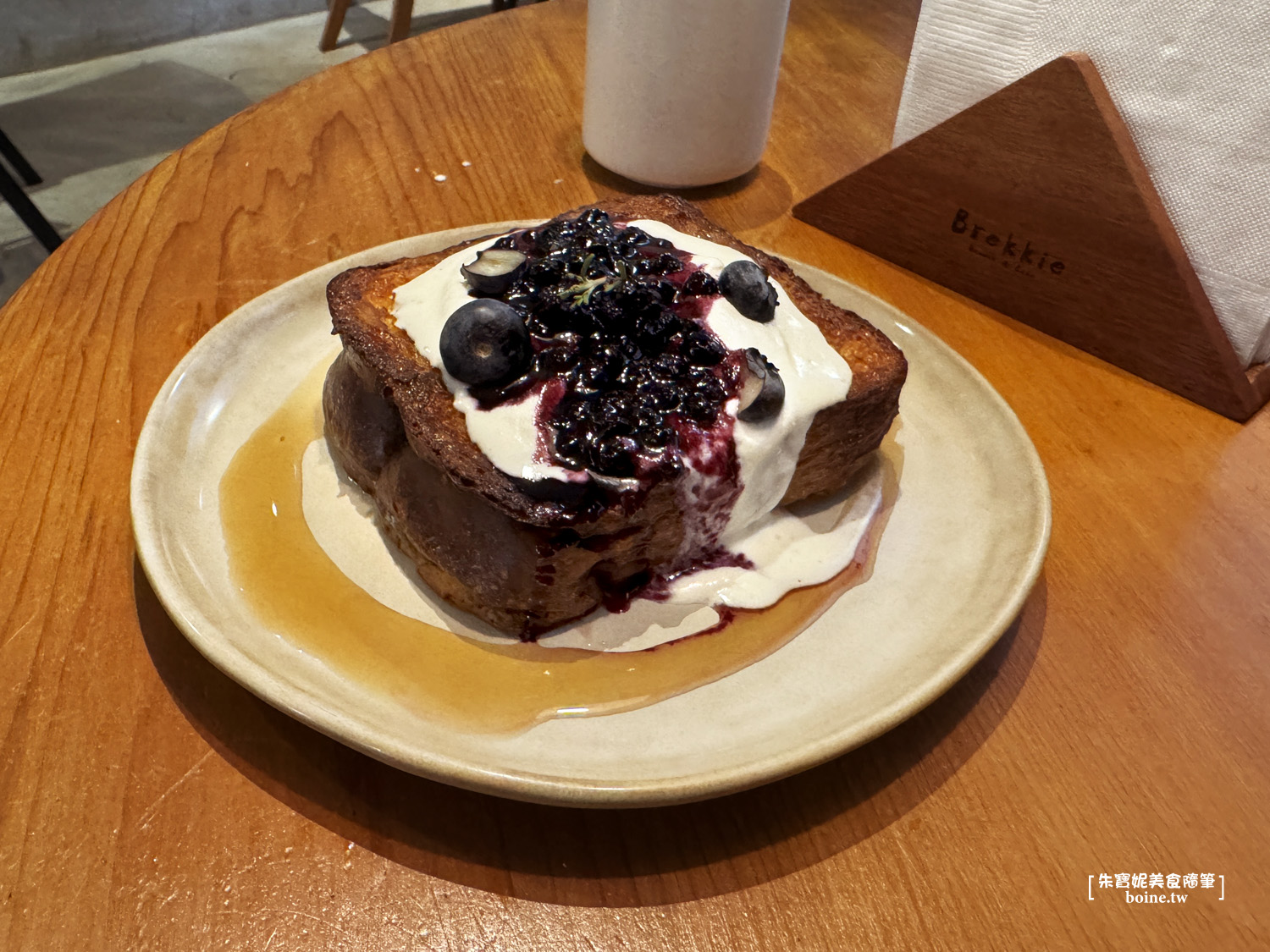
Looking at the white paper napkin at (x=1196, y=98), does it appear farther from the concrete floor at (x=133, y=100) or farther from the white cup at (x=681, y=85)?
the concrete floor at (x=133, y=100)

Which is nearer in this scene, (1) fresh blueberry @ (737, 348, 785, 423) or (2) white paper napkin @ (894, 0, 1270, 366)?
(1) fresh blueberry @ (737, 348, 785, 423)

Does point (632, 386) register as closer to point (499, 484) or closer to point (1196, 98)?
point (499, 484)

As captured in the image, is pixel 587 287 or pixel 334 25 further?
pixel 334 25

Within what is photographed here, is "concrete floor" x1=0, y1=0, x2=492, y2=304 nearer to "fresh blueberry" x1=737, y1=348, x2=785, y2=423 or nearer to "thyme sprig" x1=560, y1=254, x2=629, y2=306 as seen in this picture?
"thyme sprig" x1=560, y1=254, x2=629, y2=306

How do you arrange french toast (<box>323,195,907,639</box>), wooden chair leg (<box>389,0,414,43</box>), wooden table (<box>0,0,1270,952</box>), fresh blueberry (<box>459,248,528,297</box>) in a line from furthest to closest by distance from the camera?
wooden chair leg (<box>389,0,414,43</box>)
fresh blueberry (<box>459,248,528,297</box>)
french toast (<box>323,195,907,639</box>)
wooden table (<box>0,0,1270,952</box>)

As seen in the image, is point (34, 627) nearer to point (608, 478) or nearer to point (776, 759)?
point (608, 478)

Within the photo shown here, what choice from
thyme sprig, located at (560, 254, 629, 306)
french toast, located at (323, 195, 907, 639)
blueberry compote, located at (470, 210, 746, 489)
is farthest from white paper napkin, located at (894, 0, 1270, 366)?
thyme sprig, located at (560, 254, 629, 306)

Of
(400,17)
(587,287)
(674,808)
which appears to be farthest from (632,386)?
(400,17)
